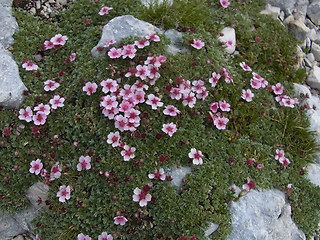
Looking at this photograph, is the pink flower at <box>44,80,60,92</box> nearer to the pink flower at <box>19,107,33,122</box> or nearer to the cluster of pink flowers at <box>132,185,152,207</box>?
the pink flower at <box>19,107,33,122</box>

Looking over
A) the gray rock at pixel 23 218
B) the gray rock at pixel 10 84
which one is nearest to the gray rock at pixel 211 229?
the gray rock at pixel 23 218

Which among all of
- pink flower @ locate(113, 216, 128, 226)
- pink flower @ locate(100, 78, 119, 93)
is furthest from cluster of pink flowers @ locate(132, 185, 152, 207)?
pink flower @ locate(100, 78, 119, 93)

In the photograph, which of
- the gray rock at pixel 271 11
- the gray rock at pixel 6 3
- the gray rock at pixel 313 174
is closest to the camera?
the gray rock at pixel 313 174

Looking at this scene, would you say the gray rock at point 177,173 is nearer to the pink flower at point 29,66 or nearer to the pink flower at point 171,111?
the pink flower at point 171,111

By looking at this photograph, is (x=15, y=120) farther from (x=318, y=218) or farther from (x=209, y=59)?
(x=318, y=218)

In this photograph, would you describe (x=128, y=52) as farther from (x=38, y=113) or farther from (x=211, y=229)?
(x=211, y=229)
